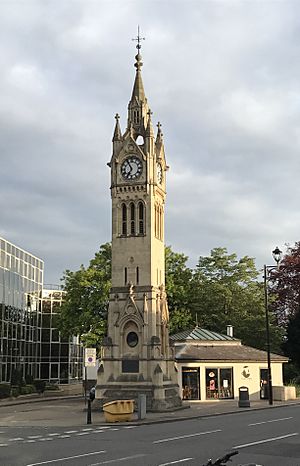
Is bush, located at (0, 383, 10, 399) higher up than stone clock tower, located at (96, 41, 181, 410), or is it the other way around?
stone clock tower, located at (96, 41, 181, 410)

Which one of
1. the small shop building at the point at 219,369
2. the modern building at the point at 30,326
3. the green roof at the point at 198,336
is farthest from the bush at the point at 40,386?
the small shop building at the point at 219,369

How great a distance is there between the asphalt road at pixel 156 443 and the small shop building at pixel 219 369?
13135 millimetres

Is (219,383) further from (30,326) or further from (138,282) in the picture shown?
(30,326)

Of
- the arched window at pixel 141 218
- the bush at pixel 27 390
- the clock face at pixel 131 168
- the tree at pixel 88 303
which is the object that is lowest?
the bush at pixel 27 390

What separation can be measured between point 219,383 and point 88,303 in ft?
39.4

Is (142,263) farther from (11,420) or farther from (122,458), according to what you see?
(122,458)

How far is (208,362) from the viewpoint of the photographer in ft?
135

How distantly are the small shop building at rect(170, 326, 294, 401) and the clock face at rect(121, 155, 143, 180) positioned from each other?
1116cm

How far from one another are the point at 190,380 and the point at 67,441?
21.7m

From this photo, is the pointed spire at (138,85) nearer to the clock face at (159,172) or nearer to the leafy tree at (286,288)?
the clock face at (159,172)

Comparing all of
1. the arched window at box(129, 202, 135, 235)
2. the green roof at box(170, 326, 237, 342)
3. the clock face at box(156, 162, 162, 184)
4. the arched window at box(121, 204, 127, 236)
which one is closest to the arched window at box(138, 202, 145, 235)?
the arched window at box(129, 202, 135, 235)

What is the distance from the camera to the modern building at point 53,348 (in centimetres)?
6400

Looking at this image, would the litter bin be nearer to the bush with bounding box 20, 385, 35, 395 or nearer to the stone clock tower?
the stone clock tower

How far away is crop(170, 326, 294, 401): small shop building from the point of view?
4075 centimetres
